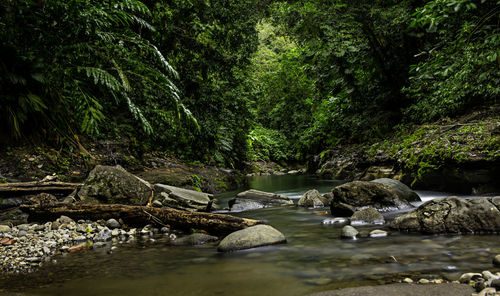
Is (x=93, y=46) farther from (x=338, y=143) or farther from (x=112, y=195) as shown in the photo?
(x=338, y=143)

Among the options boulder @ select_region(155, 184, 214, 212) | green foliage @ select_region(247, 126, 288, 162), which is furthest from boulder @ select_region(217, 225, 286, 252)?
green foliage @ select_region(247, 126, 288, 162)

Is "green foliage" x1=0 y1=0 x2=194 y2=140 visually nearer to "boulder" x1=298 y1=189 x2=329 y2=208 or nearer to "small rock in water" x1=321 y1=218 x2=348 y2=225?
"boulder" x1=298 y1=189 x2=329 y2=208

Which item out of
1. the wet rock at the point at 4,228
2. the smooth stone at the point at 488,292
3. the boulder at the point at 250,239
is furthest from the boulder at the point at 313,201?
the wet rock at the point at 4,228

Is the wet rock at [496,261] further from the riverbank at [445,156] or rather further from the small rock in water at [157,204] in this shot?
the small rock in water at [157,204]

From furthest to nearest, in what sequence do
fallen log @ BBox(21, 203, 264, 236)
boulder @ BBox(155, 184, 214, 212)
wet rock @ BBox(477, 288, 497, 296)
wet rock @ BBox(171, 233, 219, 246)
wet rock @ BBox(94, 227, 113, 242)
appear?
boulder @ BBox(155, 184, 214, 212), fallen log @ BBox(21, 203, 264, 236), wet rock @ BBox(94, 227, 113, 242), wet rock @ BBox(171, 233, 219, 246), wet rock @ BBox(477, 288, 497, 296)

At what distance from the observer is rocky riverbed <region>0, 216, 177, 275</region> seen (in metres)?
3.10

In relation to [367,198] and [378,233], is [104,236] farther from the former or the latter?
[367,198]

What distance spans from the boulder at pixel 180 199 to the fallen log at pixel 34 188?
1.57m

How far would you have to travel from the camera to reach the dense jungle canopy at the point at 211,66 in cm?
512

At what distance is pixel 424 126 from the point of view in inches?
346

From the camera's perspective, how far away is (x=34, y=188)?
5188mm

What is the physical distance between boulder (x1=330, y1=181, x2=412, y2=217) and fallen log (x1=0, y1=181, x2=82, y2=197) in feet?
15.4

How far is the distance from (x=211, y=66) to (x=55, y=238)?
6.96 m

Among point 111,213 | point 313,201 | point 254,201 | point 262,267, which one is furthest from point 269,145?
point 262,267
